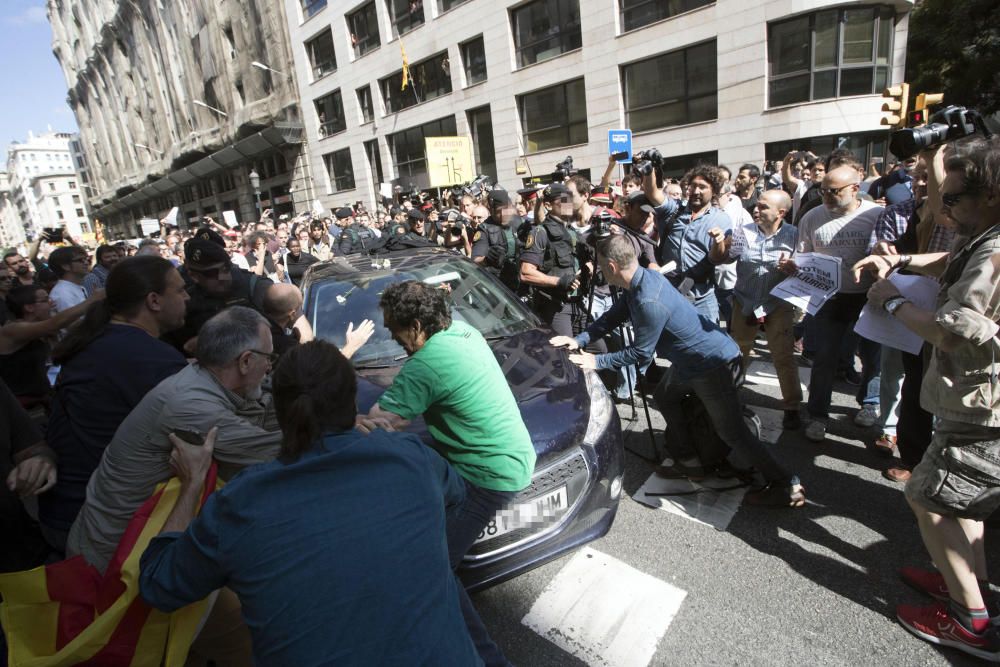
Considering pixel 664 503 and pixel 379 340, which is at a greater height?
pixel 379 340

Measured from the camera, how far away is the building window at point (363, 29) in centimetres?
2433

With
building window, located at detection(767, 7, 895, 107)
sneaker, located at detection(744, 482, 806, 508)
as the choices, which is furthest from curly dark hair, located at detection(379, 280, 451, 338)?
building window, located at detection(767, 7, 895, 107)

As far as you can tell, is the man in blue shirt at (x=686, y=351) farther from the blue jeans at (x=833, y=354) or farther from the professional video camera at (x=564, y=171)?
the professional video camera at (x=564, y=171)

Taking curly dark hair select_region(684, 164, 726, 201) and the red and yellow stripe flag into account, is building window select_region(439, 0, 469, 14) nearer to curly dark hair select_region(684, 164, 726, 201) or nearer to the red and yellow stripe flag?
curly dark hair select_region(684, 164, 726, 201)

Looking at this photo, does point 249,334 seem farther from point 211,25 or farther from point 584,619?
point 211,25

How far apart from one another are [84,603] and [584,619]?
1.97 m

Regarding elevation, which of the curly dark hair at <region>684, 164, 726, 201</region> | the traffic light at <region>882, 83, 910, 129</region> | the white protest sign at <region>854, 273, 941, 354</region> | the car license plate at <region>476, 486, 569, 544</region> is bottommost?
the car license plate at <region>476, 486, 569, 544</region>

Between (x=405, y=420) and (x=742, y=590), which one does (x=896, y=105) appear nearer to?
(x=742, y=590)

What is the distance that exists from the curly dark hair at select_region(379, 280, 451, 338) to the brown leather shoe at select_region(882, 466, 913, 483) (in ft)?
9.86

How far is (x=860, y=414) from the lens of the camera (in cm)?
393

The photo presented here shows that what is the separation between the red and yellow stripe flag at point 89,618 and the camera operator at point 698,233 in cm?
401

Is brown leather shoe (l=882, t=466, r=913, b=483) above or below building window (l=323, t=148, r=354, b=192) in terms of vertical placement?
below

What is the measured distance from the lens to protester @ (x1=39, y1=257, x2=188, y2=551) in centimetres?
195

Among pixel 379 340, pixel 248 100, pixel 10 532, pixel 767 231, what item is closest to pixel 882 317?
pixel 767 231
